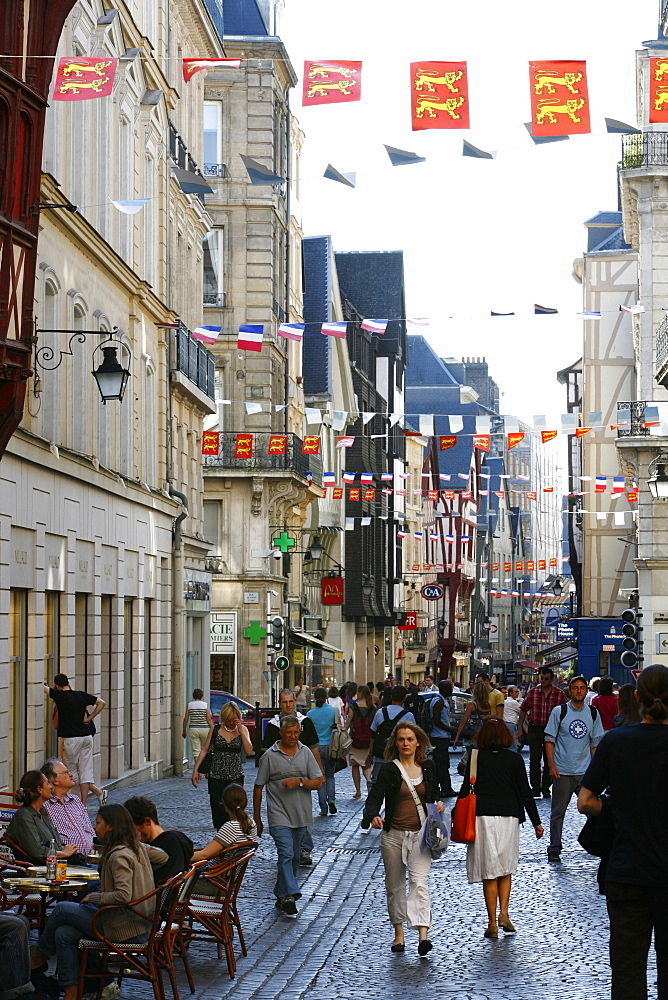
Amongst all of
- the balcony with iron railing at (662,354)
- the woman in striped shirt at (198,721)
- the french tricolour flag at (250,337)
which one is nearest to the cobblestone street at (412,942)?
the woman in striped shirt at (198,721)

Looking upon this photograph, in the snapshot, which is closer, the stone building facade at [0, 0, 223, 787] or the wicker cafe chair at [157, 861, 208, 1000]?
the wicker cafe chair at [157, 861, 208, 1000]

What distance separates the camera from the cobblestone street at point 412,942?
403 inches

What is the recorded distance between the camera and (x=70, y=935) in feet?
31.3

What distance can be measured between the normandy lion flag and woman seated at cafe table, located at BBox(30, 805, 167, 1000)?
7959 millimetres

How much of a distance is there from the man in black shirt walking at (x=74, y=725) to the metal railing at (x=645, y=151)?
Result: 30.2m

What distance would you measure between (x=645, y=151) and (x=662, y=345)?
7.27 m

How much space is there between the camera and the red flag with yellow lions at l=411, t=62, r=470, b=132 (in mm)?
16312

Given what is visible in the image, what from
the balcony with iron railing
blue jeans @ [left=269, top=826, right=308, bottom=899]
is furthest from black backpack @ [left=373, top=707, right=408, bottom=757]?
the balcony with iron railing

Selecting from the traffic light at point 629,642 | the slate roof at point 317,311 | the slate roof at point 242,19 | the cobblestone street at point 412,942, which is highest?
the slate roof at point 242,19

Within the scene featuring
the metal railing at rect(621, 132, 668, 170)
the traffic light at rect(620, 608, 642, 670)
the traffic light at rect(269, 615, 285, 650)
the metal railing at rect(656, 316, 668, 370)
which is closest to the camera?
the traffic light at rect(620, 608, 642, 670)

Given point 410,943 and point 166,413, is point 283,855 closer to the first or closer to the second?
point 410,943

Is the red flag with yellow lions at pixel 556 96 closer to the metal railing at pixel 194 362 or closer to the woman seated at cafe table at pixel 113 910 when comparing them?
the woman seated at cafe table at pixel 113 910

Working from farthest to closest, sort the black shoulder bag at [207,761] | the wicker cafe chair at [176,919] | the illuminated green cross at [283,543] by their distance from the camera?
1. the illuminated green cross at [283,543]
2. the black shoulder bag at [207,761]
3. the wicker cafe chair at [176,919]

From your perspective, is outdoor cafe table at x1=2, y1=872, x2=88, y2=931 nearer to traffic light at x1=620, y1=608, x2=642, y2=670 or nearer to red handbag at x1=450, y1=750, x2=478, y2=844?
red handbag at x1=450, y1=750, x2=478, y2=844
